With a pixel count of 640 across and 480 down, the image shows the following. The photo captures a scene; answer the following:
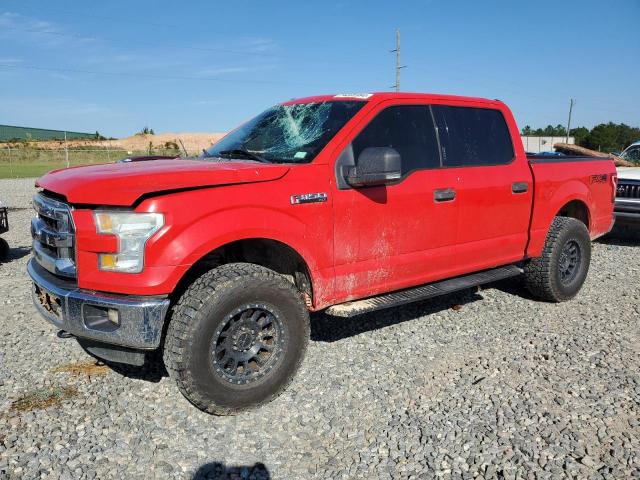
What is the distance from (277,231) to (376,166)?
0.82 metres

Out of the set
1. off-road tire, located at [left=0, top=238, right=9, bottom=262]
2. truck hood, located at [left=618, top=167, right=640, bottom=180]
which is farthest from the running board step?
off-road tire, located at [left=0, top=238, right=9, bottom=262]

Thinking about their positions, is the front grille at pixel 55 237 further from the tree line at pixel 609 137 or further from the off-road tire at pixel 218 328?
the tree line at pixel 609 137

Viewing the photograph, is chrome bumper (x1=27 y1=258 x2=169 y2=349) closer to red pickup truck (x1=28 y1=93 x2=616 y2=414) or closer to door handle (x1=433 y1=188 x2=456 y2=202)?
red pickup truck (x1=28 y1=93 x2=616 y2=414)

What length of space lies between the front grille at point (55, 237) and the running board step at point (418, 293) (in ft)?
5.69

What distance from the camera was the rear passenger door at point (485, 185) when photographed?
441 centimetres

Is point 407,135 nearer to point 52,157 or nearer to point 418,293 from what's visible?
point 418,293

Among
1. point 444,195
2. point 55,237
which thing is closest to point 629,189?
point 444,195

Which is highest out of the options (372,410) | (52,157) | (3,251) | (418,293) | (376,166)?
(376,166)

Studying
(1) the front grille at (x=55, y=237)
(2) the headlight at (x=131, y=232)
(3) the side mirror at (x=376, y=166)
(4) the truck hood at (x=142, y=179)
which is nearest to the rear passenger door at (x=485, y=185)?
(3) the side mirror at (x=376, y=166)

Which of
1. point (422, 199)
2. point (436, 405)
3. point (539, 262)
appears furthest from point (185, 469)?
point (539, 262)

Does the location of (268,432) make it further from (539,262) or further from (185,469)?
(539,262)

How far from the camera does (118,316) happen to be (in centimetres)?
290

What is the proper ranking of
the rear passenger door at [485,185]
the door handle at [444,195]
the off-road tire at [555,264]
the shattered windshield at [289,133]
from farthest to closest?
the off-road tire at [555,264]
the rear passenger door at [485,185]
the door handle at [444,195]
the shattered windshield at [289,133]

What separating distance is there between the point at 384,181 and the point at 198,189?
132cm
